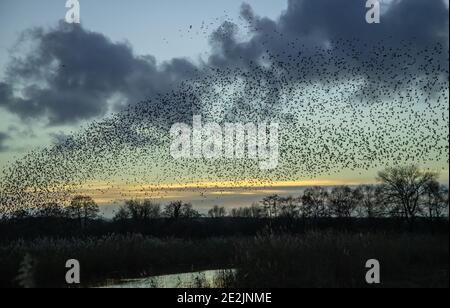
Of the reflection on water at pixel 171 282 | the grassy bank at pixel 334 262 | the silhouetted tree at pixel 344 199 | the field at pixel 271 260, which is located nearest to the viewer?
the grassy bank at pixel 334 262

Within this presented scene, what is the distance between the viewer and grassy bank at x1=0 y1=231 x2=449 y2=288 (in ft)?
45.8

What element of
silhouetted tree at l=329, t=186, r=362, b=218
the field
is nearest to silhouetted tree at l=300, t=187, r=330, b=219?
silhouetted tree at l=329, t=186, r=362, b=218

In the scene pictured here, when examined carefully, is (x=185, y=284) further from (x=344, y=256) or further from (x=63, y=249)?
(x=63, y=249)

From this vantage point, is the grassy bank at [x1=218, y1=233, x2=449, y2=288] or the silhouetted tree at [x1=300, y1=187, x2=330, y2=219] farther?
the silhouetted tree at [x1=300, y1=187, x2=330, y2=219]

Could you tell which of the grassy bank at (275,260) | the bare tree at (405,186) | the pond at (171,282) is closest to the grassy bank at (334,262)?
the grassy bank at (275,260)

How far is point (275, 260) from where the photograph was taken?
1480cm

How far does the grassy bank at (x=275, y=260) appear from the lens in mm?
13969

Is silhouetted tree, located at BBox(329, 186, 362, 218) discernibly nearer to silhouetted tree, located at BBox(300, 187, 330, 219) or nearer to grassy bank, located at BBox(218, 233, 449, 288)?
silhouetted tree, located at BBox(300, 187, 330, 219)

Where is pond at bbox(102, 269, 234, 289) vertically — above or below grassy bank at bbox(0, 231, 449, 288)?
below

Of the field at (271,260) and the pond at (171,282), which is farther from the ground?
the field at (271,260)

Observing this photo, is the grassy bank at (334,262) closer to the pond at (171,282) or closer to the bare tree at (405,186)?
the pond at (171,282)
